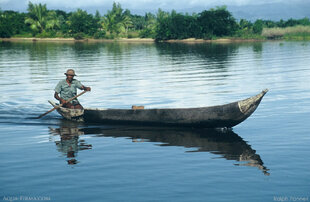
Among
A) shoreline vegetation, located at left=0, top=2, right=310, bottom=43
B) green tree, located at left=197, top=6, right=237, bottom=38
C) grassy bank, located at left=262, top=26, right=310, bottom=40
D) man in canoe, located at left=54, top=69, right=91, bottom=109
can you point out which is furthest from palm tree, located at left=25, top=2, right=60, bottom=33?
man in canoe, located at left=54, top=69, right=91, bottom=109

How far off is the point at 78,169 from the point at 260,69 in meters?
23.8

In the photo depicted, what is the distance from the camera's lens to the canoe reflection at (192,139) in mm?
9805

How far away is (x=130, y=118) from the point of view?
42.2 feet

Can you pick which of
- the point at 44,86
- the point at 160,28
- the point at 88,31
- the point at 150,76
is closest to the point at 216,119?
the point at 44,86

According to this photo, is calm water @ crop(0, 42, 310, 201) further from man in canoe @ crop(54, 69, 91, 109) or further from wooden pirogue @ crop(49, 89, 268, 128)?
man in canoe @ crop(54, 69, 91, 109)

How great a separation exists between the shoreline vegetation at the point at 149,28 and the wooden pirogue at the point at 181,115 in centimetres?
6984

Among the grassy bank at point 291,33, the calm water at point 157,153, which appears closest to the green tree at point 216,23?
the grassy bank at point 291,33

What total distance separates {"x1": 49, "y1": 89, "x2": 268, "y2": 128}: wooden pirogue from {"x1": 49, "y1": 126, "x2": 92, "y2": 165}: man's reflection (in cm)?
76

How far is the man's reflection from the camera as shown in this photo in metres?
10.1

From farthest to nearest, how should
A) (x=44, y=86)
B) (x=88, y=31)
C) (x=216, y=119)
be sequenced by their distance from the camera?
(x=88, y=31) → (x=44, y=86) → (x=216, y=119)

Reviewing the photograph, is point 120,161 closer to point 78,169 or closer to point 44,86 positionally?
point 78,169

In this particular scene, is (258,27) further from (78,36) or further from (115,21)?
(78,36)

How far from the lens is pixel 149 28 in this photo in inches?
3684

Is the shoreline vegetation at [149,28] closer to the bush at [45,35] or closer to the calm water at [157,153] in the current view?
the bush at [45,35]
